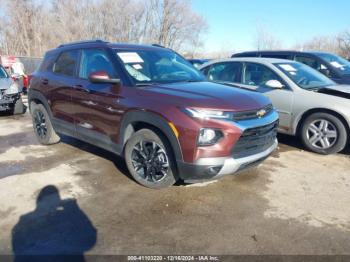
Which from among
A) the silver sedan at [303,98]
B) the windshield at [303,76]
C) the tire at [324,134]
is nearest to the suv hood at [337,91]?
the silver sedan at [303,98]

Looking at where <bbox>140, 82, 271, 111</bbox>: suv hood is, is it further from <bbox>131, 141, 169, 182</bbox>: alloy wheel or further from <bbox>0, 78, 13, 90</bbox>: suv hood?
<bbox>0, 78, 13, 90</bbox>: suv hood

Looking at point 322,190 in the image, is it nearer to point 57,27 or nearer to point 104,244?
point 104,244

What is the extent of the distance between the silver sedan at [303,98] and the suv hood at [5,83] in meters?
5.98

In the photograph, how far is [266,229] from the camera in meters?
3.29

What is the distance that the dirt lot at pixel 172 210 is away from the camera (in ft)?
9.98

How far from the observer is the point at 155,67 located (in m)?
4.57

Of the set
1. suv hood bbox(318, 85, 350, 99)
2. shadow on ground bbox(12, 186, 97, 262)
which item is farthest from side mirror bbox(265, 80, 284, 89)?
shadow on ground bbox(12, 186, 97, 262)

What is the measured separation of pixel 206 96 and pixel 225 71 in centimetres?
332

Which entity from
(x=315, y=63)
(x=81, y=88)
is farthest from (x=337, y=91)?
(x=81, y=88)

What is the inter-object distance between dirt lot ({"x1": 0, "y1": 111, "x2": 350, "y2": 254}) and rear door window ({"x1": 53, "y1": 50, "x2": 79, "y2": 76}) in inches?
55.5

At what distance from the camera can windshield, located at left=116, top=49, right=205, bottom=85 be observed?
14.2 feet

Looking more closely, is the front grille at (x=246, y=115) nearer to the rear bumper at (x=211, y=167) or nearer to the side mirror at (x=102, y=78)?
the rear bumper at (x=211, y=167)

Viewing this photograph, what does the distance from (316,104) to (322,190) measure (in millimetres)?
1841

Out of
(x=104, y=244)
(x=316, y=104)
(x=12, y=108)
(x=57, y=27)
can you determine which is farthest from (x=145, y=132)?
(x=57, y=27)
